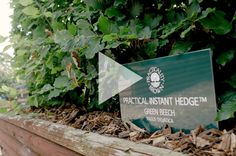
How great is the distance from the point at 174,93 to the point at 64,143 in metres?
0.62

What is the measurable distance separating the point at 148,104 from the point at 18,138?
1.54 metres

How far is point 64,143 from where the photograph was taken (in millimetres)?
1287

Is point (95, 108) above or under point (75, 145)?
above

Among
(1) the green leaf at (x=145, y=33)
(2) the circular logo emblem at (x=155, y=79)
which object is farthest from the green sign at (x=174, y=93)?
(1) the green leaf at (x=145, y=33)

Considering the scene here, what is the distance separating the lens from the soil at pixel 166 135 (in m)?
0.76

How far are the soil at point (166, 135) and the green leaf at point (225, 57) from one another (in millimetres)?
199

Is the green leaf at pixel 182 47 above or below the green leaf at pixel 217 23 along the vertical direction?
below

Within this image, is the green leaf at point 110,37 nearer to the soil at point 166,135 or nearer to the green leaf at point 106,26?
the green leaf at point 106,26

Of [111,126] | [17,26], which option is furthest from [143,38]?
[17,26]

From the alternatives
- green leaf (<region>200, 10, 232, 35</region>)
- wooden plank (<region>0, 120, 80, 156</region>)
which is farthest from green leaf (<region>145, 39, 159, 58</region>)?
wooden plank (<region>0, 120, 80, 156</region>)

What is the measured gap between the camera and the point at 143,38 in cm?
105

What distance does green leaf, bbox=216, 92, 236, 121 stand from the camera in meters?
0.77

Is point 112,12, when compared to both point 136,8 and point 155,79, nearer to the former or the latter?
point 136,8

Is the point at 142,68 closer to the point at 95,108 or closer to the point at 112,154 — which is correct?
the point at 112,154
